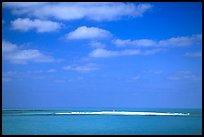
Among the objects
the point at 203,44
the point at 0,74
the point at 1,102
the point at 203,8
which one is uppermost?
the point at 203,8

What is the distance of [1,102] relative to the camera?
384 centimetres

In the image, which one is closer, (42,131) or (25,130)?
(42,131)

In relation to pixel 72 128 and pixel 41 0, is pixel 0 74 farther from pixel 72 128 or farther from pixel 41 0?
pixel 72 128

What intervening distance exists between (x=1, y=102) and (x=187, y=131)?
8355 millimetres

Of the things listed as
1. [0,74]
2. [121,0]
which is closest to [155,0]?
[121,0]

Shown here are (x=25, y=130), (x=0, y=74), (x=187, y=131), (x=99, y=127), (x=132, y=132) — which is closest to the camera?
(x=0, y=74)

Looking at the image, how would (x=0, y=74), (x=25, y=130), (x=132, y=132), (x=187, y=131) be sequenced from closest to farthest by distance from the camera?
(x=0, y=74) < (x=132, y=132) < (x=187, y=131) < (x=25, y=130)

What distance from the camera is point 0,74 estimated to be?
3.80 meters

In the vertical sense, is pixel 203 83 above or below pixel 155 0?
below

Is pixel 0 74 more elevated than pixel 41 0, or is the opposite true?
pixel 41 0

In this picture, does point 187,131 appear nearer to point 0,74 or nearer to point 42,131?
point 42,131

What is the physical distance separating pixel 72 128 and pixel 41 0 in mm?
8280

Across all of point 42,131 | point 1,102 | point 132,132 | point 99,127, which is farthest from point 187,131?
point 1,102

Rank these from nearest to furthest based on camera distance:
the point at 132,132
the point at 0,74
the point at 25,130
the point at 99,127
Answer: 1. the point at 0,74
2. the point at 132,132
3. the point at 25,130
4. the point at 99,127
